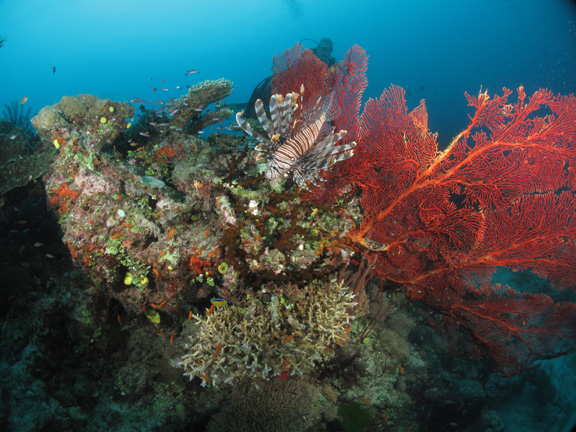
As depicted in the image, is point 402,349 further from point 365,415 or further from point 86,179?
point 86,179

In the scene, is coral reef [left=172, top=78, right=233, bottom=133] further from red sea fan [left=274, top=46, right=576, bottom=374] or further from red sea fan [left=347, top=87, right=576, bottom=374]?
red sea fan [left=347, top=87, right=576, bottom=374]

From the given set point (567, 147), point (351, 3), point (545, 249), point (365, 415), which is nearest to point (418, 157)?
point (567, 147)

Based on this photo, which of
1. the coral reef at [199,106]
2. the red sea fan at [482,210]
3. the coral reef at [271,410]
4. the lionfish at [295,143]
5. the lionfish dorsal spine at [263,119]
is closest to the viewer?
the coral reef at [271,410]

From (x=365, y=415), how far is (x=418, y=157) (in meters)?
3.47

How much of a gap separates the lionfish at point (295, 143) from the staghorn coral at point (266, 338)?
1.54m

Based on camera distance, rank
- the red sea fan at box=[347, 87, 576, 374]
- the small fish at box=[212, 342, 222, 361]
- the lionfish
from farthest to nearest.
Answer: the red sea fan at box=[347, 87, 576, 374] → the lionfish → the small fish at box=[212, 342, 222, 361]

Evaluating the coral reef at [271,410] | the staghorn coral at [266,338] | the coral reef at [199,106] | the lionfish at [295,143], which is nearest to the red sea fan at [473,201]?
the lionfish at [295,143]

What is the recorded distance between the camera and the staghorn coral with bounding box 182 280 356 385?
9.26 ft

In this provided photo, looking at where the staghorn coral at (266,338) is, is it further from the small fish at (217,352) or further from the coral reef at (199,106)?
the coral reef at (199,106)

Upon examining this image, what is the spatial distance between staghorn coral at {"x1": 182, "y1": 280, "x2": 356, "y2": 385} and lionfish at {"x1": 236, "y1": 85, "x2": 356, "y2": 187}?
1.54m

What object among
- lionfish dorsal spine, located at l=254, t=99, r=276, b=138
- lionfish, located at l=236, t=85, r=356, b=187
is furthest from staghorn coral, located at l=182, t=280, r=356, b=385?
lionfish dorsal spine, located at l=254, t=99, r=276, b=138

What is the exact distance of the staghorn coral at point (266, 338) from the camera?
111 inches

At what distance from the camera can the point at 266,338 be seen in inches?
115

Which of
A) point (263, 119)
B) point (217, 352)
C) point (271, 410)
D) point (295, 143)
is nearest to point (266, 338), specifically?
point (217, 352)
